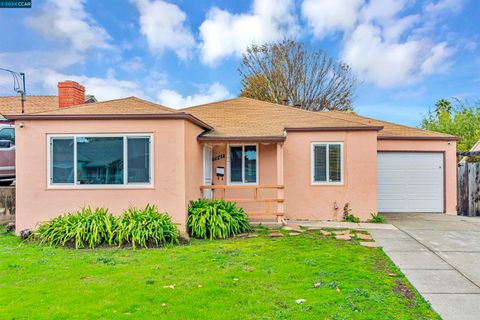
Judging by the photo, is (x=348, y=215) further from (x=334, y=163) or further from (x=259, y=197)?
(x=259, y=197)

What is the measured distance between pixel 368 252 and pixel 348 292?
264 centimetres

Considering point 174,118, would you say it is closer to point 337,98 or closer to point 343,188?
point 343,188

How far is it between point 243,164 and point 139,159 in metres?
3.76

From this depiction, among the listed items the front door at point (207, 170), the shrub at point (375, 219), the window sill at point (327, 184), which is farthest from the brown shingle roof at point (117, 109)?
the shrub at point (375, 219)

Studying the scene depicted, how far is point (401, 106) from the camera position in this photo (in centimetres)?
2284

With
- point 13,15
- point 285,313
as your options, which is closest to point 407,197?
point 285,313

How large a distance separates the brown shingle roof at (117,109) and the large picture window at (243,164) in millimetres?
2996

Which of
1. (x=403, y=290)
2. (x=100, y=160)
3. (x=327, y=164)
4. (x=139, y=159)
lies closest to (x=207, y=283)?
(x=403, y=290)

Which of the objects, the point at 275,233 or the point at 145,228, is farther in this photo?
the point at 275,233

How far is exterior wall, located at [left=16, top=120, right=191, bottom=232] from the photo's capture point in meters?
9.02

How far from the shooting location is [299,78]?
2822 cm

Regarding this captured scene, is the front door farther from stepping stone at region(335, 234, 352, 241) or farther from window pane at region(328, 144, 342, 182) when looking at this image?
stepping stone at region(335, 234, 352, 241)

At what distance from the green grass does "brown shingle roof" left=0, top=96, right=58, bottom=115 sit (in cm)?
1451

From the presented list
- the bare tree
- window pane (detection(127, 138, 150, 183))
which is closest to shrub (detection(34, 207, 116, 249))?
window pane (detection(127, 138, 150, 183))
